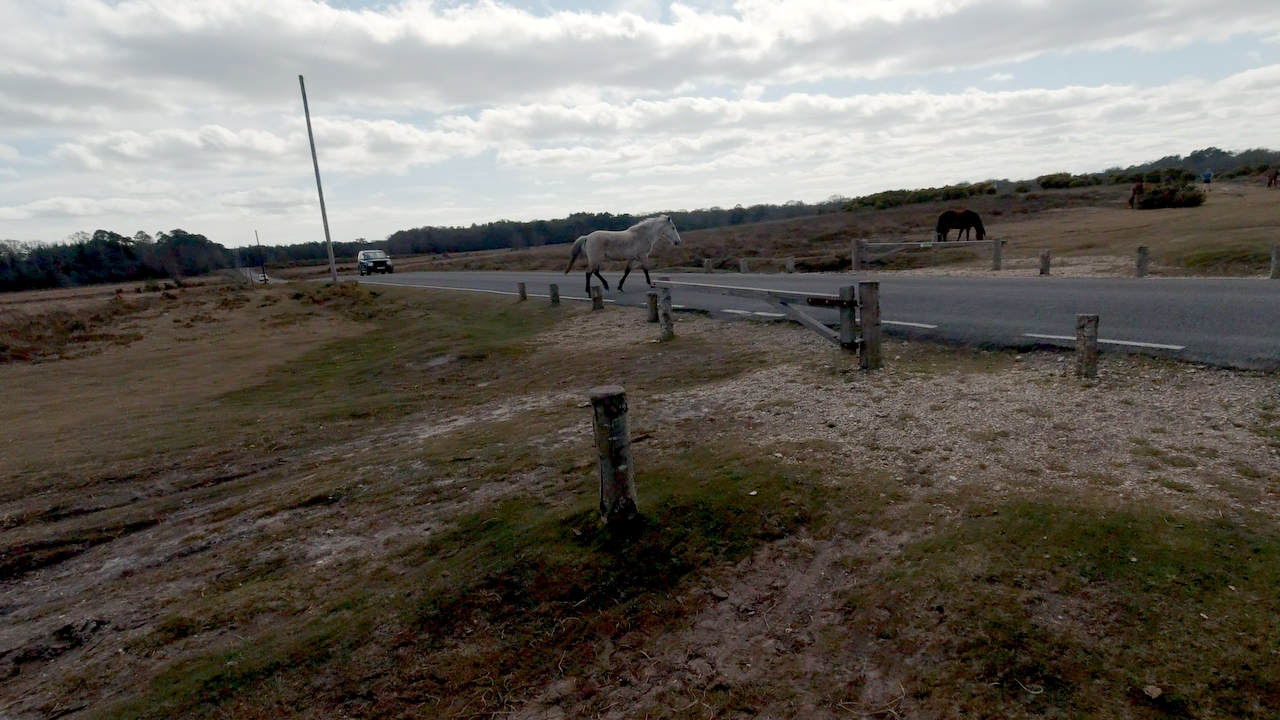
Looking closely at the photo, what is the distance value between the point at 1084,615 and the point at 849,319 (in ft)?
18.6

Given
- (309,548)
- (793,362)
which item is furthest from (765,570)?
(793,362)

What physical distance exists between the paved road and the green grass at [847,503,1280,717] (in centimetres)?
399

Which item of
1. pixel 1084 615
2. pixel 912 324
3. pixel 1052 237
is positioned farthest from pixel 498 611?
pixel 1052 237

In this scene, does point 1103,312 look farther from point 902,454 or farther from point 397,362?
point 397,362

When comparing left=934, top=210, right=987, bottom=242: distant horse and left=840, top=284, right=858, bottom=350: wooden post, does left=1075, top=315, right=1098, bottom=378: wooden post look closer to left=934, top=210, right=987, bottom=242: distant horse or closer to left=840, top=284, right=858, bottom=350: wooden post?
left=840, top=284, right=858, bottom=350: wooden post

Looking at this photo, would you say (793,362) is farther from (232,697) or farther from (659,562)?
(232,697)

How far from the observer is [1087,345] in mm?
7297

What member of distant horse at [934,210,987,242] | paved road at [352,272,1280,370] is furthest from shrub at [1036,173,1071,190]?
paved road at [352,272,1280,370]

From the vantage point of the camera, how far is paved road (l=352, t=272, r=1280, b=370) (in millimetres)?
8023

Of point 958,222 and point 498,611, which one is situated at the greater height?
point 958,222

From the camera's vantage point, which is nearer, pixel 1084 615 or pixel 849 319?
pixel 1084 615

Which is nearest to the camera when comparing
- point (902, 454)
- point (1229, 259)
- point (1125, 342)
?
point (902, 454)

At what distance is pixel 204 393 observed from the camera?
46.7 ft

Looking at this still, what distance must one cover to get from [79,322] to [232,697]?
28.8 m
